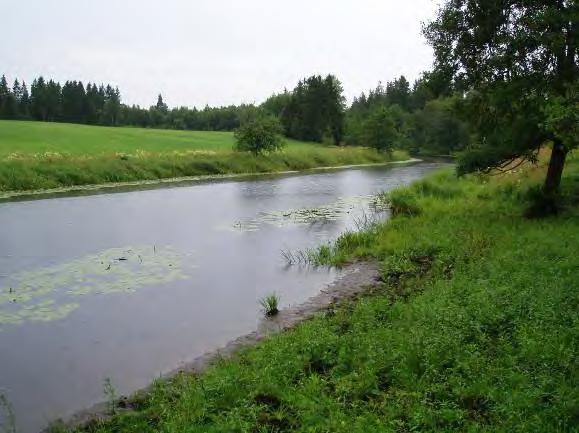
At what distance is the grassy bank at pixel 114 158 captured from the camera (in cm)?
3866

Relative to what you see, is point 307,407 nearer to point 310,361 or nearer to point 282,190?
point 310,361

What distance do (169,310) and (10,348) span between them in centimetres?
358

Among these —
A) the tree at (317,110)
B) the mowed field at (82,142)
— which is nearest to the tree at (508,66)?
the mowed field at (82,142)

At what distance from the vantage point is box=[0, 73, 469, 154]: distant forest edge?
8769 cm

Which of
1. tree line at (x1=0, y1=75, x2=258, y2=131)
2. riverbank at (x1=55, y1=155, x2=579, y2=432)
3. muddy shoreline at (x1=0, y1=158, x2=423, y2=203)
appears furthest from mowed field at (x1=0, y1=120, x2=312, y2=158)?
riverbank at (x1=55, y1=155, x2=579, y2=432)

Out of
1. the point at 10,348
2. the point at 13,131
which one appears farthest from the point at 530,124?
the point at 13,131

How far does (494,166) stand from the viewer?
19219 mm

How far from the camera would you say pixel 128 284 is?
15250 millimetres

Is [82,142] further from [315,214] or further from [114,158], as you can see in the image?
[315,214]

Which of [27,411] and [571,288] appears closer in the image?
[27,411]

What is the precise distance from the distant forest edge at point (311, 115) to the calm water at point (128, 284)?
3853cm

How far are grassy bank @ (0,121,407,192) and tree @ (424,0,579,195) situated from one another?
2953cm

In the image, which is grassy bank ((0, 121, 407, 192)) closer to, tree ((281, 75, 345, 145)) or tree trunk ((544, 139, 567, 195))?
tree ((281, 75, 345, 145))

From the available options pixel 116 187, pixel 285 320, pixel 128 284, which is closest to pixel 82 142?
pixel 116 187
